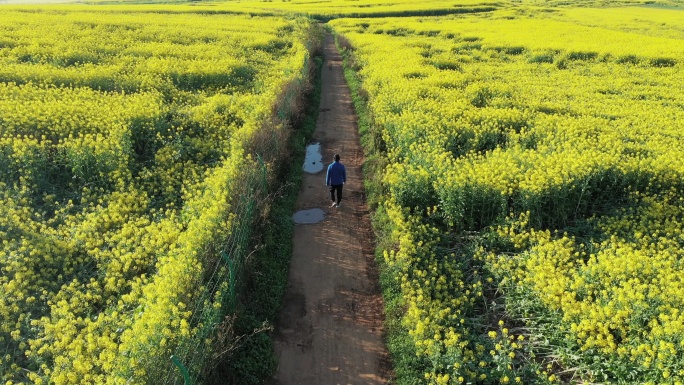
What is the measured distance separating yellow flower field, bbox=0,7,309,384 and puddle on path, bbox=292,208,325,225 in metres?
1.43

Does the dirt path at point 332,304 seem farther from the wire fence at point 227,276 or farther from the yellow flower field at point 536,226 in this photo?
the wire fence at point 227,276

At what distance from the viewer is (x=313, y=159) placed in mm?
14422

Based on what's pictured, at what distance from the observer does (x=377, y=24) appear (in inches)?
1594

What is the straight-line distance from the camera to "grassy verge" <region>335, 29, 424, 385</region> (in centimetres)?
661

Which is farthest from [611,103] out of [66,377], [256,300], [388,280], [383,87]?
[66,377]

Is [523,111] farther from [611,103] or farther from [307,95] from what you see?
[307,95]

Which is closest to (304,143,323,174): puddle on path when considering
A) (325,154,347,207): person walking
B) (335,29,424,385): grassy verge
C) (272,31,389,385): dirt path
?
(272,31,389,385): dirt path

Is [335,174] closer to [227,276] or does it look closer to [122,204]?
[227,276]

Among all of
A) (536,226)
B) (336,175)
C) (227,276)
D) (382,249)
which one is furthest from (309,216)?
(536,226)

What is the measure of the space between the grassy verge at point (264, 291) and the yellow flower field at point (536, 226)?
2311 millimetres

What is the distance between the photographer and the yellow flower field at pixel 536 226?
611cm

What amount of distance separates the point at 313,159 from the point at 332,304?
723 cm

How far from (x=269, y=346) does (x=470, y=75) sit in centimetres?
1778

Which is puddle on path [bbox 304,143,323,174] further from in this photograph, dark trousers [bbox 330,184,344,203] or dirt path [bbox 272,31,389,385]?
dark trousers [bbox 330,184,344,203]
